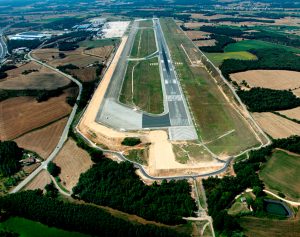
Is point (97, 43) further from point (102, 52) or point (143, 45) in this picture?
point (143, 45)

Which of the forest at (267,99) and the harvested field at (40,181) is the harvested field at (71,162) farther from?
the forest at (267,99)

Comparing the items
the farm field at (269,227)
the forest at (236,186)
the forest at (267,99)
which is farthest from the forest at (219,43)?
the farm field at (269,227)

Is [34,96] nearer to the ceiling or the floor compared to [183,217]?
nearer to the floor

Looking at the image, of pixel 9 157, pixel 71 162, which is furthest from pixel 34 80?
pixel 71 162

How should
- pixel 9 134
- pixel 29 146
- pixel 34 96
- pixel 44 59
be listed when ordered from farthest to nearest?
1. pixel 44 59
2. pixel 34 96
3. pixel 9 134
4. pixel 29 146

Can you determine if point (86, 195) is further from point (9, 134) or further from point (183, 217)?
point (9, 134)

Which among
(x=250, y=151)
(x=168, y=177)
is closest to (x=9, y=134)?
(x=168, y=177)

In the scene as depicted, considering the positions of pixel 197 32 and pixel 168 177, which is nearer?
pixel 168 177
